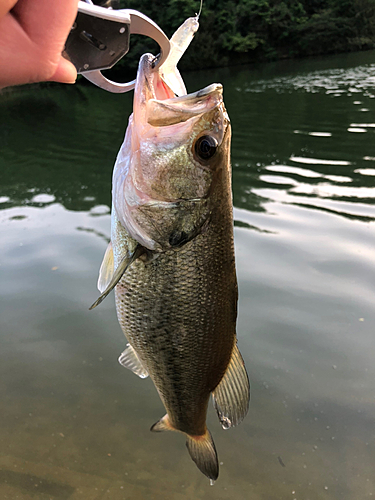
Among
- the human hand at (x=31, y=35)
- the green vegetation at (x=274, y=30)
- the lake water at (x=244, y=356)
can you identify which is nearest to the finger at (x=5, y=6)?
the human hand at (x=31, y=35)

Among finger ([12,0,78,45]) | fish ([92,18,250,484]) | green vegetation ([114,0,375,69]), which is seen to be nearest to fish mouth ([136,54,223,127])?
fish ([92,18,250,484])

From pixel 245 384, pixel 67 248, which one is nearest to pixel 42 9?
pixel 245 384

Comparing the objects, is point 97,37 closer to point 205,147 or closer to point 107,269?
point 205,147

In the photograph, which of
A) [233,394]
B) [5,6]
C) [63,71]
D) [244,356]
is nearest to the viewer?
[5,6]

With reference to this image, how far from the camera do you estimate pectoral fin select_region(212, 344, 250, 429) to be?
1722mm

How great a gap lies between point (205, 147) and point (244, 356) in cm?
244

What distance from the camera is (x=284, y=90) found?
19531 mm

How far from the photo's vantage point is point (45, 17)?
0.61 metres

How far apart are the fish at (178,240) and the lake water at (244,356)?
43.3 inches

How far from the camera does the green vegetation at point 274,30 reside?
38.8 metres

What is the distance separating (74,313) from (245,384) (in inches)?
110

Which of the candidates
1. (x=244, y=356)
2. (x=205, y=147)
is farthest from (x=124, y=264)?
(x=244, y=356)

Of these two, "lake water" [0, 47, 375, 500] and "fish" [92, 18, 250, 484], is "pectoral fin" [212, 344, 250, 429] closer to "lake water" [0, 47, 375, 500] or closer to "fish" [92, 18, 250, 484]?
"fish" [92, 18, 250, 484]

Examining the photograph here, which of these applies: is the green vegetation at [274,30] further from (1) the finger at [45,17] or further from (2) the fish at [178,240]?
(1) the finger at [45,17]
